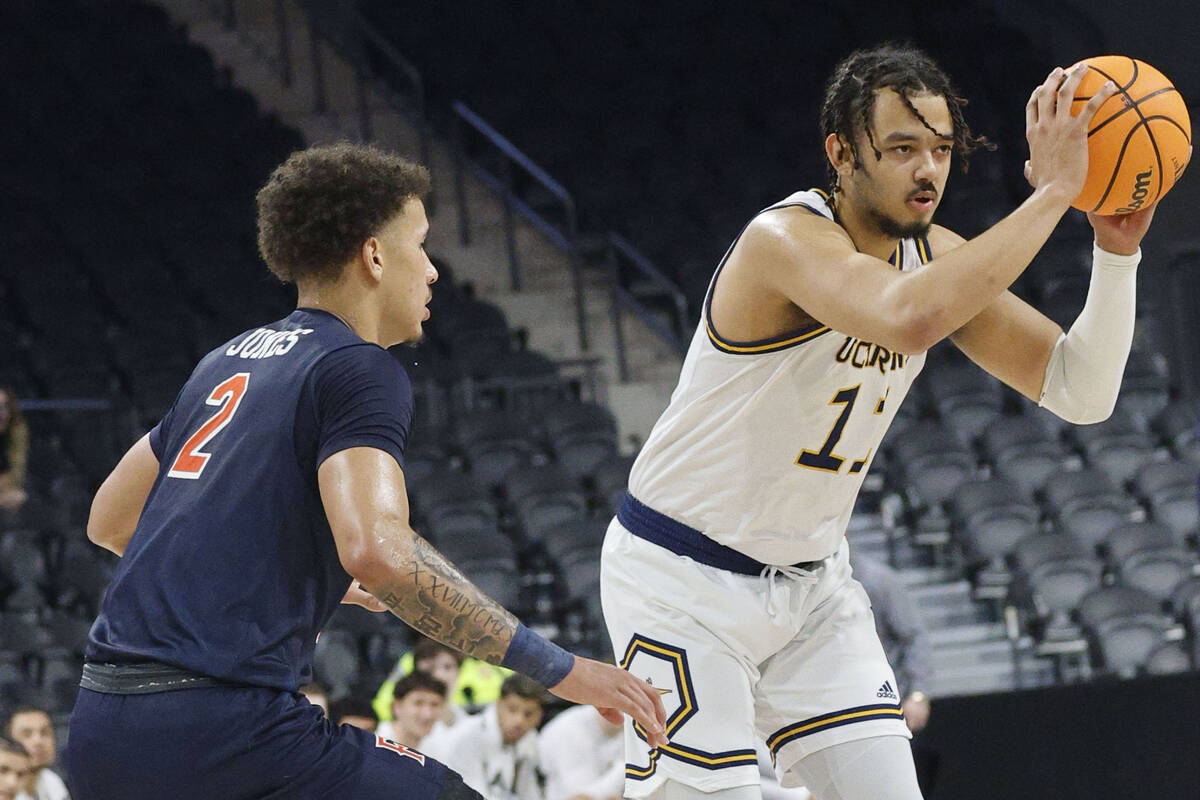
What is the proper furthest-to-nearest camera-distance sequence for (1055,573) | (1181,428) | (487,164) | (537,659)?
(487,164) < (1181,428) < (1055,573) < (537,659)

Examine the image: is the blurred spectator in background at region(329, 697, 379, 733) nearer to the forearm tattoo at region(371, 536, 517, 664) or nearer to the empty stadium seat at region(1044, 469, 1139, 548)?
the forearm tattoo at region(371, 536, 517, 664)

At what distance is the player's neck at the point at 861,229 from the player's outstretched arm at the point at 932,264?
0.48ft

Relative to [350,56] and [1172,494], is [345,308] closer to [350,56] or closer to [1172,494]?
[1172,494]

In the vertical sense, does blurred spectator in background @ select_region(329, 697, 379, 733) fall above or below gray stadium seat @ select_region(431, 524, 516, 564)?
Answer: below

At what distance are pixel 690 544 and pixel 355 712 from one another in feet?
11.7

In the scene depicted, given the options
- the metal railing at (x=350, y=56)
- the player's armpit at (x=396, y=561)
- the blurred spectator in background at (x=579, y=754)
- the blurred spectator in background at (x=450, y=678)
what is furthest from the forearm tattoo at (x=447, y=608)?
the metal railing at (x=350, y=56)

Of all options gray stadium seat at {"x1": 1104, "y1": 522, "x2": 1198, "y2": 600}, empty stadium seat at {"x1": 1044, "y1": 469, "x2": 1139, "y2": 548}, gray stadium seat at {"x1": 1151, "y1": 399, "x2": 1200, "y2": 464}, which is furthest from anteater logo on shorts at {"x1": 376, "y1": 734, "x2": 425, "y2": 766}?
gray stadium seat at {"x1": 1151, "y1": 399, "x2": 1200, "y2": 464}

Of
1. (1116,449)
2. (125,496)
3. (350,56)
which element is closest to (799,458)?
(125,496)

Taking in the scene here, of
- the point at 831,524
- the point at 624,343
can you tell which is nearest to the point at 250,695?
the point at 831,524

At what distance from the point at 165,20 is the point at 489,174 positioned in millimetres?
3429

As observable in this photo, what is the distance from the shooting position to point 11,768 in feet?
20.3

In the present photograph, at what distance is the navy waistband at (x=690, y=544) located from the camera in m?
3.30

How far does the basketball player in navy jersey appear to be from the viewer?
7.68ft

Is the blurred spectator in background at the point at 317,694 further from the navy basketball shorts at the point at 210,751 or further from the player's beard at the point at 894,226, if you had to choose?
the navy basketball shorts at the point at 210,751
